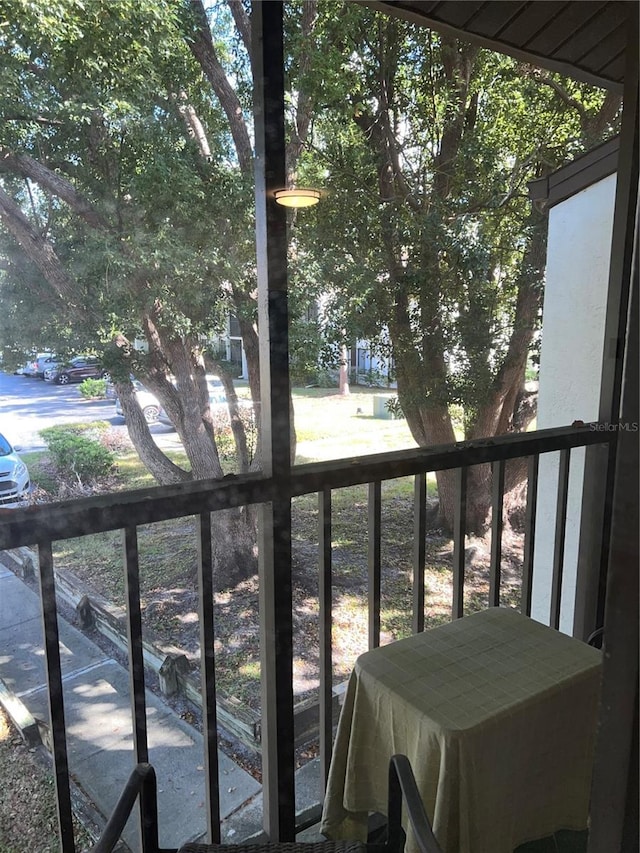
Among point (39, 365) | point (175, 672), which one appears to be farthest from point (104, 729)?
point (39, 365)

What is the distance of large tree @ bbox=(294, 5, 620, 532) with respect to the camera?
4098 mm

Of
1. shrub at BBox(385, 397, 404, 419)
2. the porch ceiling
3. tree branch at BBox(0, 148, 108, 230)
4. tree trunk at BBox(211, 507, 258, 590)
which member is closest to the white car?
tree trunk at BBox(211, 507, 258, 590)

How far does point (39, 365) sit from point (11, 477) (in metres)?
0.84

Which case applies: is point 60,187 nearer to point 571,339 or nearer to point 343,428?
point 343,428

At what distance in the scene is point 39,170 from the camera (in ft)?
11.3

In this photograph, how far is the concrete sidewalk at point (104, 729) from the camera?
8.32 feet

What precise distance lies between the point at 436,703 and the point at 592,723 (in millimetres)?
377

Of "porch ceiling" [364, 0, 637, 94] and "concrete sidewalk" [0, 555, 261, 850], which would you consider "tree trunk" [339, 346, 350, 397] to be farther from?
"concrete sidewalk" [0, 555, 261, 850]

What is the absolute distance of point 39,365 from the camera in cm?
293

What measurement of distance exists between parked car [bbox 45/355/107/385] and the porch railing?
2315 millimetres

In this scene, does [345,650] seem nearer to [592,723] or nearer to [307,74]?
[592,723]

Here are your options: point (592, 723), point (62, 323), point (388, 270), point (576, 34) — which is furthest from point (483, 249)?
point (592, 723)

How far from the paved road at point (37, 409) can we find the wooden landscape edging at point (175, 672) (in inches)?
28.9

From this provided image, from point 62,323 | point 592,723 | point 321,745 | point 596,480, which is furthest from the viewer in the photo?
point 62,323
